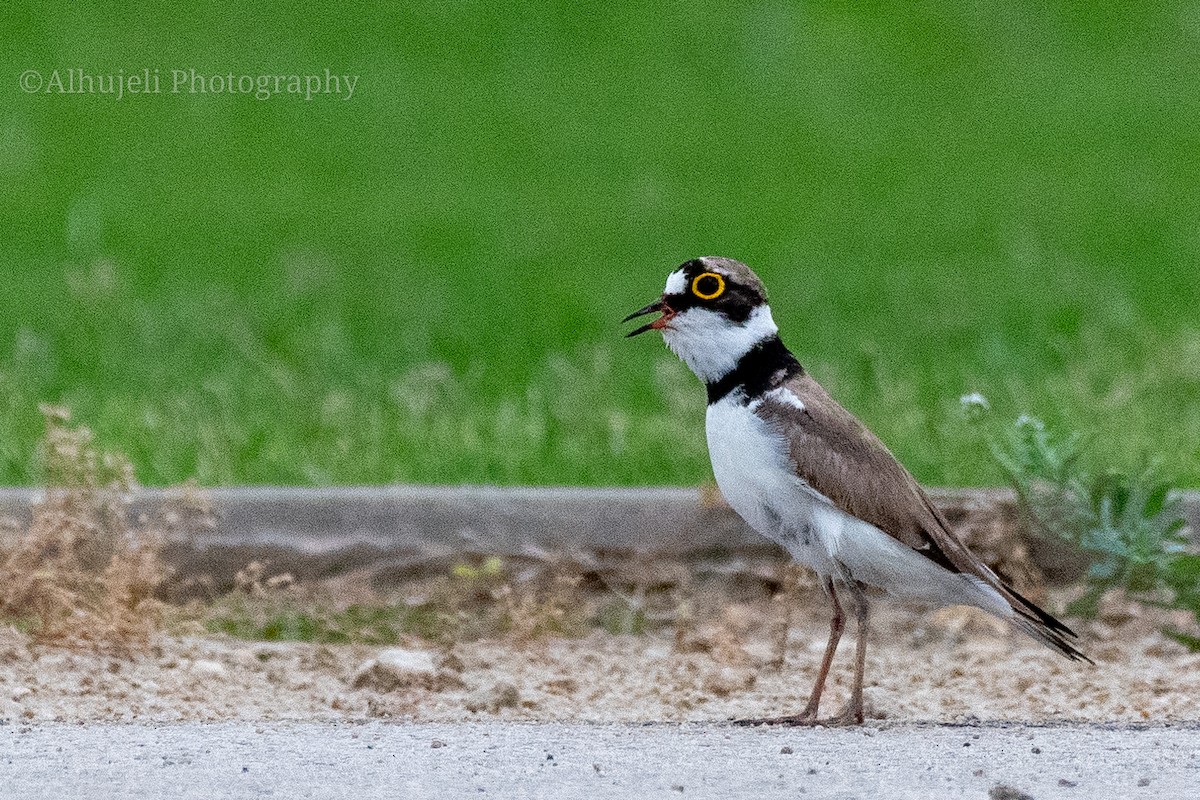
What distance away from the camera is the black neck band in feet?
18.6

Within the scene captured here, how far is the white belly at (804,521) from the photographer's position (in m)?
5.50

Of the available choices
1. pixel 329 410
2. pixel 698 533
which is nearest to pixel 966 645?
pixel 698 533

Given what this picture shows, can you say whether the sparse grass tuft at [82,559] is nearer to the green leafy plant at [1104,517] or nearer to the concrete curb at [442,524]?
the concrete curb at [442,524]

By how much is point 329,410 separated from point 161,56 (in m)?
6.50

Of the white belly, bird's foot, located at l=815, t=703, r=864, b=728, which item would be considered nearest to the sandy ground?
bird's foot, located at l=815, t=703, r=864, b=728

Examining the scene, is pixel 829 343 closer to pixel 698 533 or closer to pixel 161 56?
pixel 698 533

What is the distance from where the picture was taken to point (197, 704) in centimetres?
593

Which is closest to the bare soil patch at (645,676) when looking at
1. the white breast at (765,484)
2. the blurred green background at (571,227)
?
the white breast at (765,484)

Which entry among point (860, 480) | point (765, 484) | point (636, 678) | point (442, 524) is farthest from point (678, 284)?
point (442, 524)

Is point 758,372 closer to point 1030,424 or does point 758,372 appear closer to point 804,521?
point 804,521

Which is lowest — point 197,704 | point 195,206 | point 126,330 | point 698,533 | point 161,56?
point 197,704

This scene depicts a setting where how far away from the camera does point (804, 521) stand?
5.55m

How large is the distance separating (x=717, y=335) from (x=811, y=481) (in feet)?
1.57

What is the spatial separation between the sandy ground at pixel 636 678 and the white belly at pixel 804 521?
403mm
